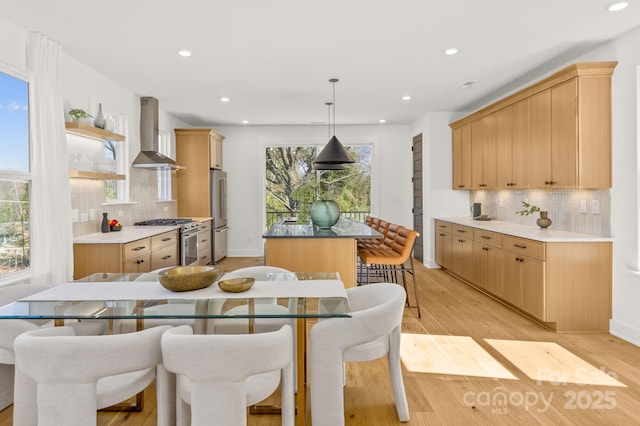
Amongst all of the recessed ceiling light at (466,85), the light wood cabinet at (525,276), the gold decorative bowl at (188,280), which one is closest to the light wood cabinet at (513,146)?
the recessed ceiling light at (466,85)

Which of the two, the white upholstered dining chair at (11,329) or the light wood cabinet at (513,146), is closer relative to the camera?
the white upholstered dining chair at (11,329)

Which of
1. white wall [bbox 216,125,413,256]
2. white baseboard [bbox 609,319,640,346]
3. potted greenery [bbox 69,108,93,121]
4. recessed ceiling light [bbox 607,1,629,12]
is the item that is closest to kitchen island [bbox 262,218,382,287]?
potted greenery [bbox 69,108,93,121]

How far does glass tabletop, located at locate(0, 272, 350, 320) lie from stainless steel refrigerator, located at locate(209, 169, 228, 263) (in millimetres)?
4715

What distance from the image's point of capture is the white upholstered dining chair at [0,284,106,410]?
1.83 metres

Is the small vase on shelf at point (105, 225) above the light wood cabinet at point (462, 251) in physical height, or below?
above

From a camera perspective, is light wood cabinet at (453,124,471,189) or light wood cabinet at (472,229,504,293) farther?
light wood cabinet at (453,124,471,189)

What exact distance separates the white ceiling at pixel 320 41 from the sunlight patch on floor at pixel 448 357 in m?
2.63

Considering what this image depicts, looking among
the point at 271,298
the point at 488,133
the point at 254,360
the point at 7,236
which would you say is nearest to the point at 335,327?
the point at 271,298

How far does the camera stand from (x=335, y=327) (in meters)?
1.76

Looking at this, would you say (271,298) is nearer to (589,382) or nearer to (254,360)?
(254,360)

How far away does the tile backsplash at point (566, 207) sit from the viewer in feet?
11.8

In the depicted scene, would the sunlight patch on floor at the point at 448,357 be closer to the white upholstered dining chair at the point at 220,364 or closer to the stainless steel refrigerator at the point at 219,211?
the white upholstered dining chair at the point at 220,364

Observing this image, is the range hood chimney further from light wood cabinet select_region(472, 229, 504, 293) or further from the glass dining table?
light wood cabinet select_region(472, 229, 504, 293)

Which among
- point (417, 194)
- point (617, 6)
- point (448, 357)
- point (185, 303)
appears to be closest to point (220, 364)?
point (185, 303)
